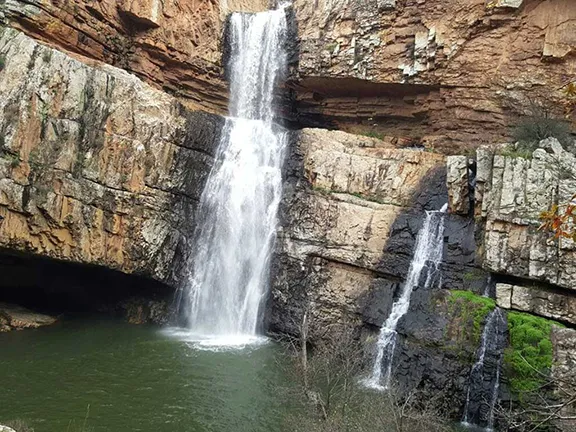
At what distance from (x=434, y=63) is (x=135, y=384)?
18.3 meters

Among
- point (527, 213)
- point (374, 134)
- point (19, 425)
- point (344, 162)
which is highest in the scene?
point (374, 134)

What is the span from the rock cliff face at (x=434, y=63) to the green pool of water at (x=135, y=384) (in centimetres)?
1346

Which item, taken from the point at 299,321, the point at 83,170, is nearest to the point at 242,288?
the point at 299,321

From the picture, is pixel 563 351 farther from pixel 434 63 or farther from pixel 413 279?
pixel 434 63

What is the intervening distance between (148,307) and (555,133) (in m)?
18.9

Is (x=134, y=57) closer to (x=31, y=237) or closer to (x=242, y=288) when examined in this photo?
(x=31, y=237)

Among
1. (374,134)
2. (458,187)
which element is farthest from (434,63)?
(458,187)

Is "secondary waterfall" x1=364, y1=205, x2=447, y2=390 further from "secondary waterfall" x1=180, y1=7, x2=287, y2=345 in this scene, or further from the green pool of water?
"secondary waterfall" x1=180, y1=7, x2=287, y2=345

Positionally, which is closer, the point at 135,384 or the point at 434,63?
the point at 135,384

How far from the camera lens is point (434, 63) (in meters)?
22.0

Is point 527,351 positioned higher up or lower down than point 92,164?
lower down

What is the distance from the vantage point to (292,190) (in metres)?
21.7

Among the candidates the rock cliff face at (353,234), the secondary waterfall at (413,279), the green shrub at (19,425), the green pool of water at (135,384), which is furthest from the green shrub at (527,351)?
the green shrub at (19,425)

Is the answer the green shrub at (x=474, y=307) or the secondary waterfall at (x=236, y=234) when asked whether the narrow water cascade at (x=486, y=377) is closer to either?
the green shrub at (x=474, y=307)
